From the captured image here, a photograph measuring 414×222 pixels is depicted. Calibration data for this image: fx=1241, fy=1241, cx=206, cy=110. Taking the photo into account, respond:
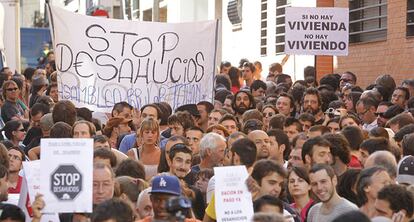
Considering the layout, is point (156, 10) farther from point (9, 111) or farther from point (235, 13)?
point (9, 111)

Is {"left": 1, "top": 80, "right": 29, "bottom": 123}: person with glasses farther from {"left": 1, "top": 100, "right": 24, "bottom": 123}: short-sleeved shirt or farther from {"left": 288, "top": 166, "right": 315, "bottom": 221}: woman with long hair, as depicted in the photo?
{"left": 288, "top": 166, "right": 315, "bottom": 221}: woman with long hair

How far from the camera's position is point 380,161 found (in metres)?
9.88

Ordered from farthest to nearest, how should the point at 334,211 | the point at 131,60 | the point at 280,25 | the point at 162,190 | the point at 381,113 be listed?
Result: the point at 280,25 < the point at 131,60 < the point at 381,113 < the point at 334,211 < the point at 162,190

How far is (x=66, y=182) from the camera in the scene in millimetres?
8648

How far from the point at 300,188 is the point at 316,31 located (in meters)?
9.81

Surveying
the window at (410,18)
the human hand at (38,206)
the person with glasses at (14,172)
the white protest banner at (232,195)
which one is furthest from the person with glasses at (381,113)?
the human hand at (38,206)

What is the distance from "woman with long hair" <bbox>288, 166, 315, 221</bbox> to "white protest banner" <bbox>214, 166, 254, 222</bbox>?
3.37ft

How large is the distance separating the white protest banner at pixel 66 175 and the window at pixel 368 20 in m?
14.2

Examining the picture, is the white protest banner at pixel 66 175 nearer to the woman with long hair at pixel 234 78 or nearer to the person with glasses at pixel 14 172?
the person with glasses at pixel 14 172

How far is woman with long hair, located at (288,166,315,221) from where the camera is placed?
388 inches

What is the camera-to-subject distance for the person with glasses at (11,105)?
17406 millimetres

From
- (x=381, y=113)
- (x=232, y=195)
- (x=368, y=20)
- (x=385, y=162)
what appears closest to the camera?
(x=232, y=195)

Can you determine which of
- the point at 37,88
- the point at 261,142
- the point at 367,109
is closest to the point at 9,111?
the point at 37,88

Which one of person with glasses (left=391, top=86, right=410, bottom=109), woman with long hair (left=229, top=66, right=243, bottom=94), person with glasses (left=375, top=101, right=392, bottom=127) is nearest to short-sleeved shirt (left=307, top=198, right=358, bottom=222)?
person with glasses (left=375, top=101, right=392, bottom=127)
